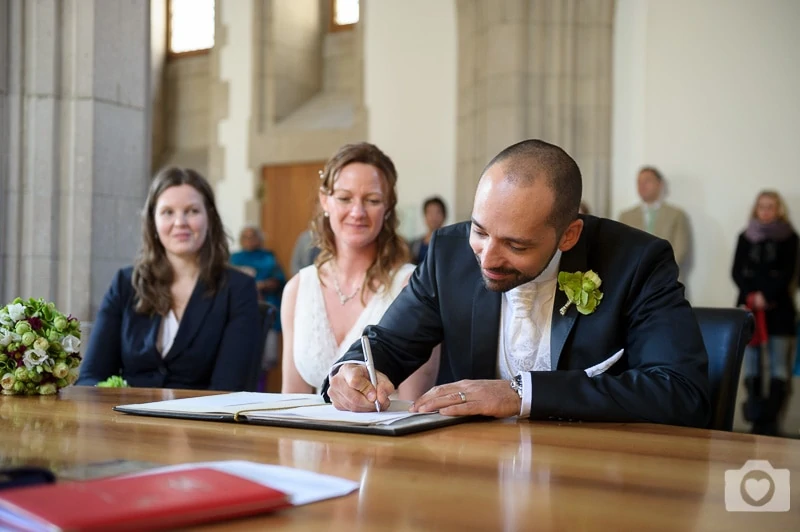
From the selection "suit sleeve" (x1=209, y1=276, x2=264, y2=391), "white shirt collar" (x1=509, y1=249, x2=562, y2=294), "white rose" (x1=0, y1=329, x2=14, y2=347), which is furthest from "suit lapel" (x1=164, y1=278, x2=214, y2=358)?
"white shirt collar" (x1=509, y1=249, x2=562, y2=294)

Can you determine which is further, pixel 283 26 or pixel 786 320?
pixel 283 26

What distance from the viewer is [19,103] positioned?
4859 mm

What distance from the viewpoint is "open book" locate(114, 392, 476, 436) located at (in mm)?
1856

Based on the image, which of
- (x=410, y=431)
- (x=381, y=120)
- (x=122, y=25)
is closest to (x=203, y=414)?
(x=410, y=431)

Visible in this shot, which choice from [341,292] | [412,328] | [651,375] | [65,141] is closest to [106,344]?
[341,292]

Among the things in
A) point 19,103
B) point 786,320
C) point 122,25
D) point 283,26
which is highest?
point 283,26

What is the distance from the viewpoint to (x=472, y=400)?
80.9 inches

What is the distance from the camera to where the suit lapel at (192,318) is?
11.9ft

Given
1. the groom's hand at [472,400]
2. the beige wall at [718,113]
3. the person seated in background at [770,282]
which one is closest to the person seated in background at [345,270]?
the groom's hand at [472,400]

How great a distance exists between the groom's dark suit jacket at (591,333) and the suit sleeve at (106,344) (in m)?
1.43

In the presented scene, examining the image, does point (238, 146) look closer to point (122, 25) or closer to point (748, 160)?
point (748, 160)

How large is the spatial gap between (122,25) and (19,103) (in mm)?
687

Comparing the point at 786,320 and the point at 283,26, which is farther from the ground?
the point at 283,26

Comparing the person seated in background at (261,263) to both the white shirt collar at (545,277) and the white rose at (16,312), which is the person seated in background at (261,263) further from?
the white shirt collar at (545,277)
